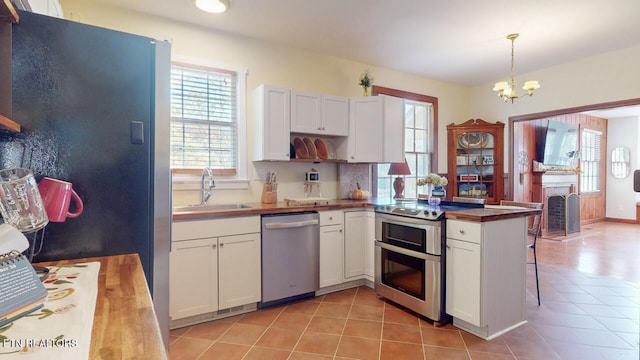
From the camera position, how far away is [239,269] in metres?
2.67

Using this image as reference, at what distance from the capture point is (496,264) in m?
2.32

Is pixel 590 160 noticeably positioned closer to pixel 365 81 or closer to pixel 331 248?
pixel 365 81

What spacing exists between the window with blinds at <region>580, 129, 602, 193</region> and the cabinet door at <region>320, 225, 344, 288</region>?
23.6ft

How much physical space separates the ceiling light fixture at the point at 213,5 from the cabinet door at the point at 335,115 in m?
1.31

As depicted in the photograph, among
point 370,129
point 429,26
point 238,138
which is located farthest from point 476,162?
point 238,138

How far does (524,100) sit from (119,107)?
17.5 ft

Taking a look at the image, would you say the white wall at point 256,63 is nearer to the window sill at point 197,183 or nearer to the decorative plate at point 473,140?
the window sill at point 197,183

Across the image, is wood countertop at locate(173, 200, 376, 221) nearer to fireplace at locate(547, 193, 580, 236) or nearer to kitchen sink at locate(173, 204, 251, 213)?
kitchen sink at locate(173, 204, 251, 213)

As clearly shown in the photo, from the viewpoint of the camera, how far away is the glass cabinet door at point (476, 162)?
16.9 ft

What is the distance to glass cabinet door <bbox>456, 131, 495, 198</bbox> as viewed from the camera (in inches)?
203

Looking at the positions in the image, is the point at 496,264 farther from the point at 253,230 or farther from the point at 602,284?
the point at 602,284

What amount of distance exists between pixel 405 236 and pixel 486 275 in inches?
27.5

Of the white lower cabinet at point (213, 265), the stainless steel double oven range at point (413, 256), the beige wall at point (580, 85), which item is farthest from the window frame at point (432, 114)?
the white lower cabinet at point (213, 265)

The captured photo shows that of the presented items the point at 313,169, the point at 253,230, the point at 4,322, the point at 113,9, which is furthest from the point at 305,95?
the point at 4,322
